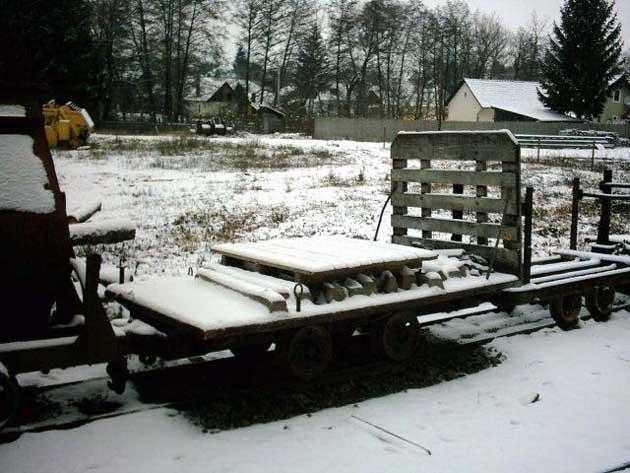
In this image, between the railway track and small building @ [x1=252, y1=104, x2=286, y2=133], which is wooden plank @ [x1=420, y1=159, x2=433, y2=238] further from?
small building @ [x1=252, y1=104, x2=286, y2=133]

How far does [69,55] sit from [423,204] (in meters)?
32.2

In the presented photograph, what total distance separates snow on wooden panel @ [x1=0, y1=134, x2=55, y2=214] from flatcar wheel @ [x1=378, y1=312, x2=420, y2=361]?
294 centimetres

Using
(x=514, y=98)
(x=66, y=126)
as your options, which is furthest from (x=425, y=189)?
(x=514, y=98)

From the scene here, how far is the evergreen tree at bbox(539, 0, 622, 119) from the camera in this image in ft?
187

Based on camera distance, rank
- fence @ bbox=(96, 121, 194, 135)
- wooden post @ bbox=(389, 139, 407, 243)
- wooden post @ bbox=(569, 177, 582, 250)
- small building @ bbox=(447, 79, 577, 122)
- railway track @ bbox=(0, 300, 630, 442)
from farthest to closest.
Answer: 1. small building @ bbox=(447, 79, 577, 122)
2. fence @ bbox=(96, 121, 194, 135)
3. wooden post @ bbox=(569, 177, 582, 250)
4. wooden post @ bbox=(389, 139, 407, 243)
5. railway track @ bbox=(0, 300, 630, 442)

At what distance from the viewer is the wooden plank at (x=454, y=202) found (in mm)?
6754

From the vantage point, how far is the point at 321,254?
18.6 feet

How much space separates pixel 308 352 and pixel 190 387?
1048mm

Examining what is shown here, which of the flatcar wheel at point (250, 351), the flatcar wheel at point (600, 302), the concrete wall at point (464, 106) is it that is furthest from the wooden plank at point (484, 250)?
the concrete wall at point (464, 106)

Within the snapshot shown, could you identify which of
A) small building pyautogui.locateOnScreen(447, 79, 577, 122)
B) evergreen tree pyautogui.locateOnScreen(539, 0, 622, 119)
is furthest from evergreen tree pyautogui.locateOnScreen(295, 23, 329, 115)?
evergreen tree pyautogui.locateOnScreen(539, 0, 622, 119)

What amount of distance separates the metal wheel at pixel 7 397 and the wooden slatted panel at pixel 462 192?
4.55 metres

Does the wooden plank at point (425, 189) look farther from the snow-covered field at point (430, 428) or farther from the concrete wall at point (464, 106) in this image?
the concrete wall at point (464, 106)

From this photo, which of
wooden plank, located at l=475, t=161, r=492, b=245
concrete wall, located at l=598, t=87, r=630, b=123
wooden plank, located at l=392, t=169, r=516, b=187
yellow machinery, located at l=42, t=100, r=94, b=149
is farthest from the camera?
concrete wall, located at l=598, t=87, r=630, b=123

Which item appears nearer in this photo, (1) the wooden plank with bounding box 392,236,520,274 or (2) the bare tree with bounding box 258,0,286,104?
(1) the wooden plank with bounding box 392,236,520,274
